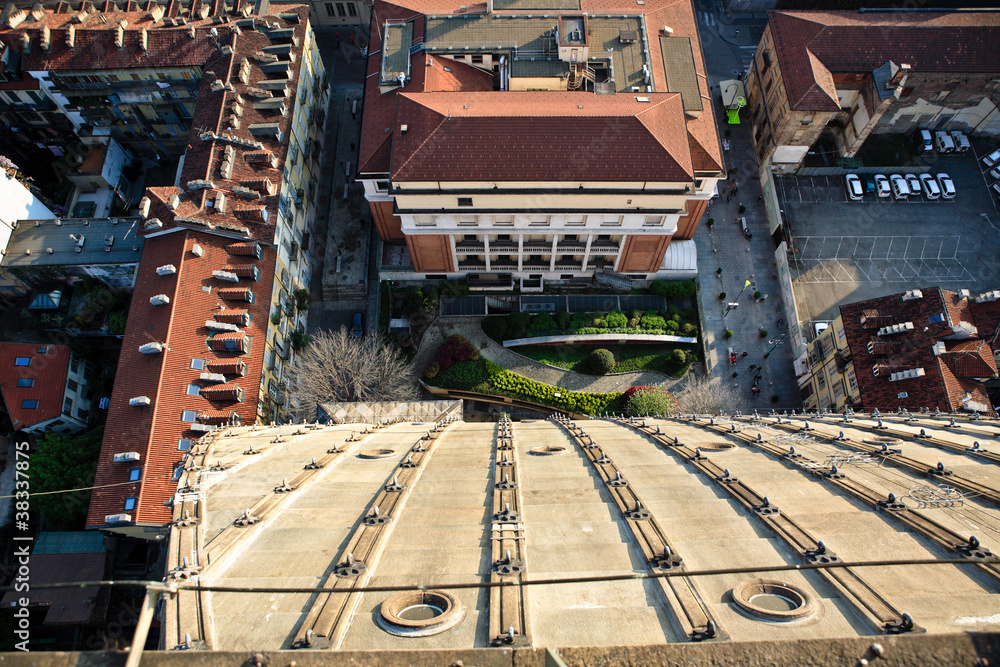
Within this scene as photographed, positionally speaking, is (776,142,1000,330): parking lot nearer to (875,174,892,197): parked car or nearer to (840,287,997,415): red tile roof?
(875,174,892,197): parked car

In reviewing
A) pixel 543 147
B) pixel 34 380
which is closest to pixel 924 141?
pixel 543 147

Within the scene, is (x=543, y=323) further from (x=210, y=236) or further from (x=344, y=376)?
(x=210, y=236)

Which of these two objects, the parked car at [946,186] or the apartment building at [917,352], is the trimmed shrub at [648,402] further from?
the parked car at [946,186]

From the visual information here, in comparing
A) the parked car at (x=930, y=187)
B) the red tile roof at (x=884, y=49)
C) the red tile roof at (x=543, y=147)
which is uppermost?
the red tile roof at (x=884, y=49)

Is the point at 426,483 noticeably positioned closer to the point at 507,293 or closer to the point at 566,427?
the point at 566,427


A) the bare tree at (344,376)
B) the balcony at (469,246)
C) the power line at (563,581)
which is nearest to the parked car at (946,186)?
the balcony at (469,246)

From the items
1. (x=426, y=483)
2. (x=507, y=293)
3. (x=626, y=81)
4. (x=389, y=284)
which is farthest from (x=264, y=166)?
(x=426, y=483)
